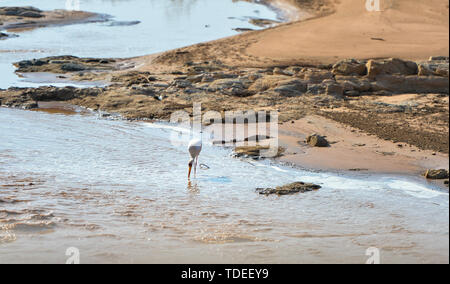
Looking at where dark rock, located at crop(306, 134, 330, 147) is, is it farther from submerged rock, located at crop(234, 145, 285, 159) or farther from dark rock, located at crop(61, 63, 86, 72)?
dark rock, located at crop(61, 63, 86, 72)

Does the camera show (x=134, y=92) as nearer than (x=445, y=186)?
No

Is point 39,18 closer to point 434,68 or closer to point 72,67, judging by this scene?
point 72,67

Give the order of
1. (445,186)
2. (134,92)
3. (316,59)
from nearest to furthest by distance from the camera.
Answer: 1. (445,186)
2. (134,92)
3. (316,59)

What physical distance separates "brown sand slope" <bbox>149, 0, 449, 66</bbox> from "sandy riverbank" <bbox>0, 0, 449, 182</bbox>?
46 millimetres

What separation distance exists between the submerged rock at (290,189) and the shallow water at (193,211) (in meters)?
0.17

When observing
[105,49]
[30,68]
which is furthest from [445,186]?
[105,49]

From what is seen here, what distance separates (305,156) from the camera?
32.6ft

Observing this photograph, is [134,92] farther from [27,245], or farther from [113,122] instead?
[27,245]

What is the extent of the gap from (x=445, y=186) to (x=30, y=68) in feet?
51.1

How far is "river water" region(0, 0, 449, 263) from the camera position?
5.84 m

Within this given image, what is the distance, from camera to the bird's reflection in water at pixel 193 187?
827 centimetres

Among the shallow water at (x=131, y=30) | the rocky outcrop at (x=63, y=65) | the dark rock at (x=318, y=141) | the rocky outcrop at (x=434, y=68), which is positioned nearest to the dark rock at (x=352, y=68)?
the rocky outcrop at (x=434, y=68)

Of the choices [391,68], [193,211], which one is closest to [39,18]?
[391,68]

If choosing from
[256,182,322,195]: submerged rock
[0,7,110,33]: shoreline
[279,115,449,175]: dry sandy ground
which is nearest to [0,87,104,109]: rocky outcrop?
[279,115,449,175]: dry sandy ground
